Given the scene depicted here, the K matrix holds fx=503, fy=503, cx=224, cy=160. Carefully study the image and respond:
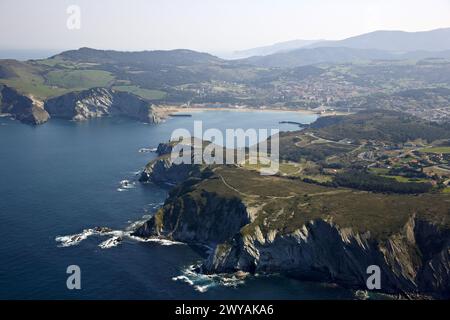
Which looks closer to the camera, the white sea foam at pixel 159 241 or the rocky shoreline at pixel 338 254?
the rocky shoreline at pixel 338 254

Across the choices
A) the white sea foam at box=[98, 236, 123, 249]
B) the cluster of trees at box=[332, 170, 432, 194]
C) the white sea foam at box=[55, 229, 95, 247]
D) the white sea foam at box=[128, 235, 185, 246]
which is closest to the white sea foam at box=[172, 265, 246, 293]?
the white sea foam at box=[128, 235, 185, 246]

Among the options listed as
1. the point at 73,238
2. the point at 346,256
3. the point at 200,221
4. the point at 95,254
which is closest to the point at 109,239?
the point at 73,238

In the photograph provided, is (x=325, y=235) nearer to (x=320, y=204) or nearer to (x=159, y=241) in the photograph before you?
(x=320, y=204)

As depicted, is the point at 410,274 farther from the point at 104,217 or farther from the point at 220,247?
the point at 104,217

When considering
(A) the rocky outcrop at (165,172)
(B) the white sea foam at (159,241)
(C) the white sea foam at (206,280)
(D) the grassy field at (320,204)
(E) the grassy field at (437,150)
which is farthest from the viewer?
(E) the grassy field at (437,150)

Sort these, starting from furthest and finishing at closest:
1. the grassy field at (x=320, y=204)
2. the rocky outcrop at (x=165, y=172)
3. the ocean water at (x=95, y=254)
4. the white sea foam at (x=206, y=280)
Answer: the rocky outcrop at (x=165, y=172) → the grassy field at (x=320, y=204) → the white sea foam at (x=206, y=280) → the ocean water at (x=95, y=254)

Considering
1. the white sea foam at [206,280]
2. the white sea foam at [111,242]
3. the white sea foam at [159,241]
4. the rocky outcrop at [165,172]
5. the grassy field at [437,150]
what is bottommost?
the white sea foam at [206,280]

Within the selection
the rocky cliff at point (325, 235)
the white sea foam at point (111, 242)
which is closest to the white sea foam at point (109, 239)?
the white sea foam at point (111, 242)

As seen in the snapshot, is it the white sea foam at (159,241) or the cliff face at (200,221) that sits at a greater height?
the cliff face at (200,221)

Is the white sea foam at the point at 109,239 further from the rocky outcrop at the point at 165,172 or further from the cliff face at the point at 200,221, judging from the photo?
the rocky outcrop at the point at 165,172
